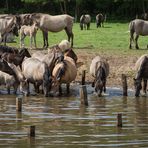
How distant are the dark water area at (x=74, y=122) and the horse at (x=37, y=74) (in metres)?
0.48

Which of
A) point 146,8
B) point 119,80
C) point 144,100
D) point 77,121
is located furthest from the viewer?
point 146,8

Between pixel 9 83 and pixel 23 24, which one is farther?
pixel 23 24

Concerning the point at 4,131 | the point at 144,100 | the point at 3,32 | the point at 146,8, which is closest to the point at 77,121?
the point at 4,131

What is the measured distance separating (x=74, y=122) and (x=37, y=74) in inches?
246

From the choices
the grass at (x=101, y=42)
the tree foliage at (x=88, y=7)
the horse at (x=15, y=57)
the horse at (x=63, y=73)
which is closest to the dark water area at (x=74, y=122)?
the horse at (x=63, y=73)

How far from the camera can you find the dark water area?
15703mm

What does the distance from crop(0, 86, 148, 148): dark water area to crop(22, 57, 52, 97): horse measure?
48 cm

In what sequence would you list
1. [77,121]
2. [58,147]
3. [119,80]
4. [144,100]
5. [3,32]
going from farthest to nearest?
[3,32]
[119,80]
[144,100]
[77,121]
[58,147]

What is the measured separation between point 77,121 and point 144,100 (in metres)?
5.67

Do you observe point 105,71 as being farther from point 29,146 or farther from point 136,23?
point 136,23

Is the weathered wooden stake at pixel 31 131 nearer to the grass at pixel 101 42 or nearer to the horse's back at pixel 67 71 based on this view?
the horse's back at pixel 67 71

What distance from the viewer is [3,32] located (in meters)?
38.1

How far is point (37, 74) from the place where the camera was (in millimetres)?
24594

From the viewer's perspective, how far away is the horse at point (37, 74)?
24.2 metres
